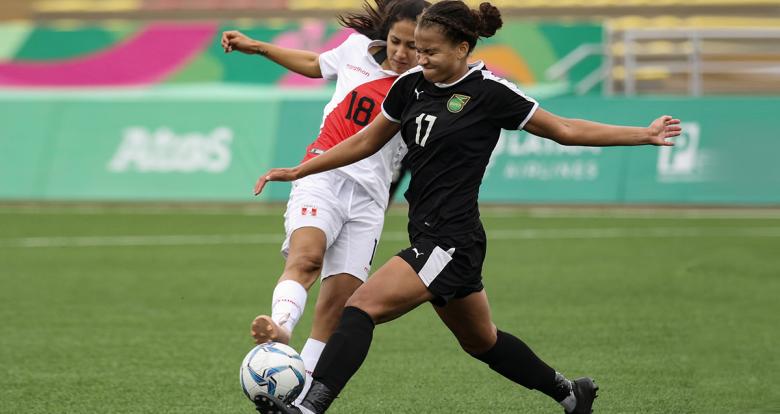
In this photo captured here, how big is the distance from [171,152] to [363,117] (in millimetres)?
12730

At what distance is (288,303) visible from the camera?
6004 mm

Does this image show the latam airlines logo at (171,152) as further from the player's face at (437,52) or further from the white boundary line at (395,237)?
the player's face at (437,52)

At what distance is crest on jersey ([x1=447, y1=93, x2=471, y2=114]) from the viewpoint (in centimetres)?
562

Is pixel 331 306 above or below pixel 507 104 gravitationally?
below

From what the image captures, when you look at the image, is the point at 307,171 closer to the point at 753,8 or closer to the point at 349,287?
the point at 349,287

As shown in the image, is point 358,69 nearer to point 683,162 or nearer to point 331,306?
point 331,306

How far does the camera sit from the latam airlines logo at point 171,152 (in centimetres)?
1877

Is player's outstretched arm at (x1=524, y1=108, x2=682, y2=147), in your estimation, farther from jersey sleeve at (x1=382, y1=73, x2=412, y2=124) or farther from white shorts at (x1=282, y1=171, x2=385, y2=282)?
white shorts at (x1=282, y1=171, x2=385, y2=282)

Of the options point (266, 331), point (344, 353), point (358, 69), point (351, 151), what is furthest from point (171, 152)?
point (344, 353)

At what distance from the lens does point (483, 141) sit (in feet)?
18.6

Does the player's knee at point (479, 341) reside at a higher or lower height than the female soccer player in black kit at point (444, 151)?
lower

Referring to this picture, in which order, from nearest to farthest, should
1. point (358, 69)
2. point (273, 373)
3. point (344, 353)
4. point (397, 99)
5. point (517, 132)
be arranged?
point (344, 353) → point (273, 373) → point (397, 99) → point (358, 69) → point (517, 132)

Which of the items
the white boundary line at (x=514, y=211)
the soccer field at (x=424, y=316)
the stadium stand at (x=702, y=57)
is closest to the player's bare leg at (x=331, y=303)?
the soccer field at (x=424, y=316)

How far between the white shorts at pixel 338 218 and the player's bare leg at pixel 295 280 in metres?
0.07
